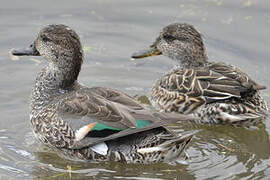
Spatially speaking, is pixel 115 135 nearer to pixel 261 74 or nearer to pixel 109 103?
pixel 109 103

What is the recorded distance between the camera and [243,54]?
428 inches

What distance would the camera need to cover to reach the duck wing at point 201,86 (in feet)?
28.4

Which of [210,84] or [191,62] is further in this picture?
[191,62]

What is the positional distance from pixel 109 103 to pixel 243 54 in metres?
4.05

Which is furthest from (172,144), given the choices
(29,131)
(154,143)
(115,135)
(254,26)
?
(254,26)

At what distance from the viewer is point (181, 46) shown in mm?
10031

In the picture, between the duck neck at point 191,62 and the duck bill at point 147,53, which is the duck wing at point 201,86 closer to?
the duck neck at point 191,62

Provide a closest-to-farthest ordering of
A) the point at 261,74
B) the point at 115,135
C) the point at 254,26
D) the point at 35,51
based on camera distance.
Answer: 1. the point at 115,135
2. the point at 35,51
3. the point at 261,74
4. the point at 254,26

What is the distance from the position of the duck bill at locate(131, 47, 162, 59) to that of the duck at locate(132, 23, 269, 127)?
0.73 m

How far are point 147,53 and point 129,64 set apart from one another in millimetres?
523

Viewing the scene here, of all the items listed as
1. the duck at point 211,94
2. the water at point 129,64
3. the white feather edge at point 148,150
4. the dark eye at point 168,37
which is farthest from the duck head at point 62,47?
the dark eye at point 168,37

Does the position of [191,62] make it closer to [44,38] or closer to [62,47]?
[62,47]

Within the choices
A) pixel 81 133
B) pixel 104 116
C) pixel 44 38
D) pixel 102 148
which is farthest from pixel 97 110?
pixel 44 38

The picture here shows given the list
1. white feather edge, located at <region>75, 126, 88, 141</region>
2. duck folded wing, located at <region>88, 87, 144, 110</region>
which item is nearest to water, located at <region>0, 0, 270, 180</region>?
white feather edge, located at <region>75, 126, 88, 141</region>
